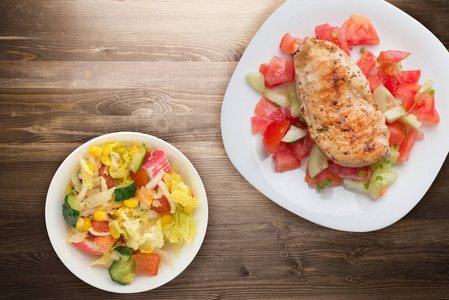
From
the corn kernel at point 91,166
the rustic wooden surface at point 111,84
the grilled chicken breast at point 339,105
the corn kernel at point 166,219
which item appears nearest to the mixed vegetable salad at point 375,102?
the grilled chicken breast at point 339,105

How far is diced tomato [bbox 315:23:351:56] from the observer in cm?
242

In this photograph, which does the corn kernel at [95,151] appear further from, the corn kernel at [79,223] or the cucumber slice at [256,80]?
the cucumber slice at [256,80]

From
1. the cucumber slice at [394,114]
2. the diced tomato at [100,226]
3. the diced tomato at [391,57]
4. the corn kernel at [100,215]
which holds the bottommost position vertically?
the diced tomato at [100,226]

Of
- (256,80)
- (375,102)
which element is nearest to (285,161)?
(256,80)

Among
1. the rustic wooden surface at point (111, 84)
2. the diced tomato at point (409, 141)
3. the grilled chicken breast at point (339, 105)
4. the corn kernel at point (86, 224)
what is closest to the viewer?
the grilled chicken breast at point (339, 105)

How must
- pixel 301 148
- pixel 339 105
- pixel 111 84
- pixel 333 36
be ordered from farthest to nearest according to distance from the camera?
pixel 111 84 → pixel 301 148 → pixel 333 36 → pixel 339 105

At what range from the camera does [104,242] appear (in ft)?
7.89

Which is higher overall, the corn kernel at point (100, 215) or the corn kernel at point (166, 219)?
the corn kernel at point (100, 215)

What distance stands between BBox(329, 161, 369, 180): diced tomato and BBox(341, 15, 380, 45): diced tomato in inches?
33.9

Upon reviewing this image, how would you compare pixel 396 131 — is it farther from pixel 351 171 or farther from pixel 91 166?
pixel 91 166

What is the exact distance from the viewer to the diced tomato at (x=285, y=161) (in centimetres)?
249

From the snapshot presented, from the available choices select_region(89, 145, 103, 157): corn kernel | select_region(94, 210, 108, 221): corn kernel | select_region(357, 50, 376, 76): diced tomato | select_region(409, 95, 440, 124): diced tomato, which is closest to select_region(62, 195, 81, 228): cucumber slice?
select_region(94, 210, 108, 221): corn kernel

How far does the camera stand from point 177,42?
266cm

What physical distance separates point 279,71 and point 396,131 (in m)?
0.90
